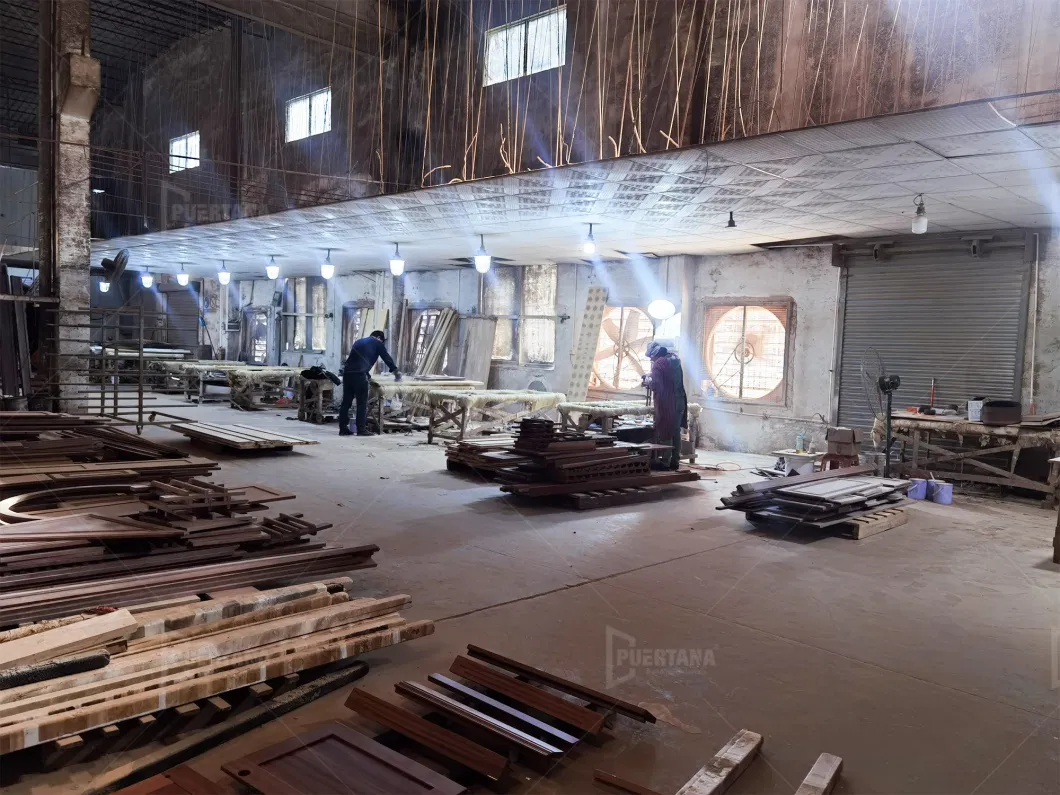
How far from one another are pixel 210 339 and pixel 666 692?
24387 mm

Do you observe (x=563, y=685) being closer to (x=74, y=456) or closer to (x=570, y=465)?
(x=570, y=465)

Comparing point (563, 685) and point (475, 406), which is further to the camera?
point (475, 406)

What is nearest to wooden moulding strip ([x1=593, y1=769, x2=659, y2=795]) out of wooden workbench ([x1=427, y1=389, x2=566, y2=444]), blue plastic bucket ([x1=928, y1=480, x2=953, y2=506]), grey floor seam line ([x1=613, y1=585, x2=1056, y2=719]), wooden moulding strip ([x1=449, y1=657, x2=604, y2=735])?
wooden moulding strip ([x1=449, y1=657, x2=604, y2=735])

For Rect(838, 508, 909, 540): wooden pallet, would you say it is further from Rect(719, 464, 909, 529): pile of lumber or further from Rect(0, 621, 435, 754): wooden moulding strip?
Rect(0, 621, 435, 754): wooden moulding strip

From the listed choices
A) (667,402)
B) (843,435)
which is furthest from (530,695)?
(843,435)

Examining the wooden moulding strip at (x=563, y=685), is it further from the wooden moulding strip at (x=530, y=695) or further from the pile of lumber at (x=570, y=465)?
the pile of lumber at (x=570, y=465)

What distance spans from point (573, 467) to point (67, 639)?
18.9 ft

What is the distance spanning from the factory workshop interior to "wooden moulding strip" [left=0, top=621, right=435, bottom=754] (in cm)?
2

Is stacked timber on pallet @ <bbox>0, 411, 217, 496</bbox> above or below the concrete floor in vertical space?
above

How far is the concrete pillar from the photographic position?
10.4 metres

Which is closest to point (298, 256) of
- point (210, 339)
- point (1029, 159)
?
point (210, 339)

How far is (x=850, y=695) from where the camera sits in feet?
12.7

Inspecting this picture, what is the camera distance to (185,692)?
3221 mm

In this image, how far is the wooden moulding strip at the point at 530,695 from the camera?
336cm
